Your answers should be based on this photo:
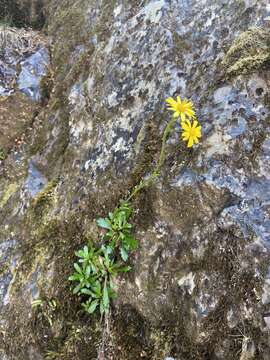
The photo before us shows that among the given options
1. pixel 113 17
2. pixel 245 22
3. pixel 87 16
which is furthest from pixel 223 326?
pixel 87 16

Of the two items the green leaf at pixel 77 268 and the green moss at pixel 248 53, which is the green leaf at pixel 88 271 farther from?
the green moss at pixel 248 53

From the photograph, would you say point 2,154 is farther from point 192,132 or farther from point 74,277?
point 192,132

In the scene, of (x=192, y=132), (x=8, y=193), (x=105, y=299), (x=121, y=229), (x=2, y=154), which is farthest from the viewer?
(x=2, y=154)

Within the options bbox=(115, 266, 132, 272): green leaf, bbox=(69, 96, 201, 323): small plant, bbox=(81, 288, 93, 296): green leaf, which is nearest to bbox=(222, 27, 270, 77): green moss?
bbox=(69, 96, 201, 323): small plant

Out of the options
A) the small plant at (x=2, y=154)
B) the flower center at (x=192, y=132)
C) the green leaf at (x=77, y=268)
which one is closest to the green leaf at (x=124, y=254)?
the green leaf at (x=77, y=268)

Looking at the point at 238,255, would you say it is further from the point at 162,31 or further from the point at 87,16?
the point at 87,16

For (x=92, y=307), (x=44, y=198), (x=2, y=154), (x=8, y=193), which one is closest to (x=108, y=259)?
(x=92, y=307)

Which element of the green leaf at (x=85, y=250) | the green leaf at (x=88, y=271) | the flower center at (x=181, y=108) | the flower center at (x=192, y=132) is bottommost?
the green leaf at (x=88, y=271)
